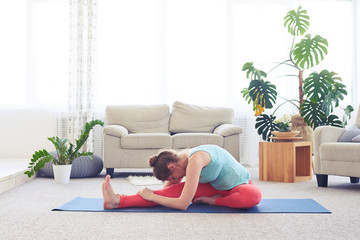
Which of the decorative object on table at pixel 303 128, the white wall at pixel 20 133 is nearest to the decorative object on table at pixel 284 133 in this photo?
the decorative object on table at pixel 303 128

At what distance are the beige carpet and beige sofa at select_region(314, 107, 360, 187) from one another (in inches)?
16.8

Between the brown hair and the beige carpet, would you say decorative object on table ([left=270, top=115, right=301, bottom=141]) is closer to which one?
the beige carpet

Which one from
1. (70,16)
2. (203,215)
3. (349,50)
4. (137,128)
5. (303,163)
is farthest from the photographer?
(349,50)

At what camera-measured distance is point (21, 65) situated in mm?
5945

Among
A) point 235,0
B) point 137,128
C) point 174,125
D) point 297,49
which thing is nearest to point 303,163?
point 297,49

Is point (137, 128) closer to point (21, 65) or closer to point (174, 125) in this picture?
point (174, 125)

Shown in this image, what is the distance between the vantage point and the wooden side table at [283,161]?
4.17 m

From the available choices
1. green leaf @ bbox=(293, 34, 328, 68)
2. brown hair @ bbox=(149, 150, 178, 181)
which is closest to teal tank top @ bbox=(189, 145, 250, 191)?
brown hair @ bbox=(149, 150, 178, 181)

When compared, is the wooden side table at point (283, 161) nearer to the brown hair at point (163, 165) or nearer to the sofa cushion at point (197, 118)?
the sofa cushion at point (197, 118)

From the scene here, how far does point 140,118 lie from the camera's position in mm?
5285

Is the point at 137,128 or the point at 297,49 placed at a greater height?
the point at 297,49

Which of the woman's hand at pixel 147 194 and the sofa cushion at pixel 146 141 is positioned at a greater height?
the sofa cushion at pixel 146 141

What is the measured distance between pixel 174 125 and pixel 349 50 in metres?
2.79

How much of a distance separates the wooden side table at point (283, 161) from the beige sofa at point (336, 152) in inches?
13.0
